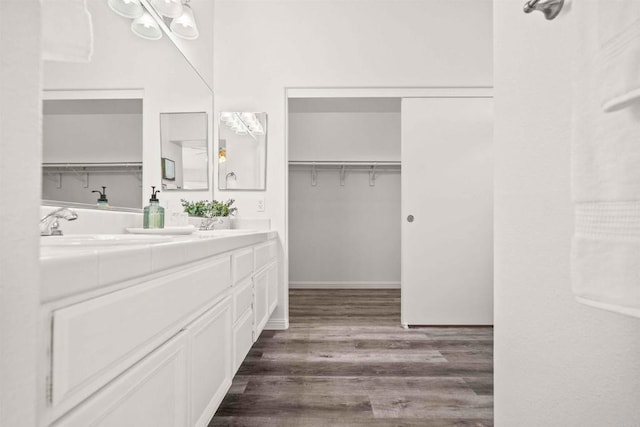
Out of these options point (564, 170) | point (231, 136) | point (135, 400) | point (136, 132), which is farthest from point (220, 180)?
point (564, 170)

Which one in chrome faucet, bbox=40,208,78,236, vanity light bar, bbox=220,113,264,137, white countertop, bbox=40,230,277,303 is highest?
vanity light bar, bbox=220,113,264,137

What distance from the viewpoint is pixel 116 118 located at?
1604mm

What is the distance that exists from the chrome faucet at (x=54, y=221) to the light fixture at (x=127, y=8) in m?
1.03

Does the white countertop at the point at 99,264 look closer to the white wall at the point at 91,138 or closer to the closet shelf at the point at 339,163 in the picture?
the white wall at the point at 91,138

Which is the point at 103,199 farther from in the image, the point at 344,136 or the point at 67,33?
the point at 344,136

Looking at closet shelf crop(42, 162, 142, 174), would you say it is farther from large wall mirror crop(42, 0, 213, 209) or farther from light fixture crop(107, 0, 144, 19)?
light fixture crop(107, 0, 144, 19)

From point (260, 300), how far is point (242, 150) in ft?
4.29

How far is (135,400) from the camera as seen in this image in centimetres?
68

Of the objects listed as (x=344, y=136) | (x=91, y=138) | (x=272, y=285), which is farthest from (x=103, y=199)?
(x=344, y=136)

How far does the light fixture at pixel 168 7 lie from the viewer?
6.37ft

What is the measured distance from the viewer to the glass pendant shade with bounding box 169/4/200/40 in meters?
2.13

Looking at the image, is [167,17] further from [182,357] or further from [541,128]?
[541,128]

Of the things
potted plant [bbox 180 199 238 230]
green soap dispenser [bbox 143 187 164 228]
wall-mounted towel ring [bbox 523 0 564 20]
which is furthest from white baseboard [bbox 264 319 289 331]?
wall-mounted towel ring [bbox 523 0 564 20]

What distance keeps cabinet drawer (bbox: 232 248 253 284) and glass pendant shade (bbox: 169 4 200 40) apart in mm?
1452
